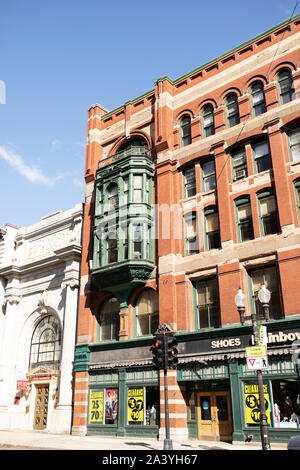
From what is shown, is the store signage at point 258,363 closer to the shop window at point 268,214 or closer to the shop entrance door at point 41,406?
the shop window at point 268,214

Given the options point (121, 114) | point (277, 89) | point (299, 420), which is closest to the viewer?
point (299, 420)

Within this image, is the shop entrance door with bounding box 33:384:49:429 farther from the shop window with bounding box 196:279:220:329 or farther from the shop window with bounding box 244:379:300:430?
the shop window with bounding box 244:379:300:430

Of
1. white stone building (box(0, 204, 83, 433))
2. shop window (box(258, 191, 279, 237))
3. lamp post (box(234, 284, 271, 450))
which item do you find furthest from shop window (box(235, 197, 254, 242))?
white stone building (box(0, 204, 83, 433))

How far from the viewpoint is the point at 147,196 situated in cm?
2747

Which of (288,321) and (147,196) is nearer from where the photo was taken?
(288,321)

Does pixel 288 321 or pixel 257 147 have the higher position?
pixel 257 147

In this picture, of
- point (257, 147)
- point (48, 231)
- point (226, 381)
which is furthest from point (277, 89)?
Answer: point (48, 231)

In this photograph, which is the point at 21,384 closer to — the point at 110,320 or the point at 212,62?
the point at 110,320

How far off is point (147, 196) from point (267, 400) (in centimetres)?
1409

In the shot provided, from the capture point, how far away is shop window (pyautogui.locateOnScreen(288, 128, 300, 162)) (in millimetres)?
22453

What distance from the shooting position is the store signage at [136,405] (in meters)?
23.2

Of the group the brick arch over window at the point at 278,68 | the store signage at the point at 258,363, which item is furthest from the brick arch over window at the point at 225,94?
the store signage at the point at 258,363

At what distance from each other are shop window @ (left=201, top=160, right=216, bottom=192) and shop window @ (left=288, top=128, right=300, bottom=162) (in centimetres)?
478

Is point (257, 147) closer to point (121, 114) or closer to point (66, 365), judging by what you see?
point (121, 114)
